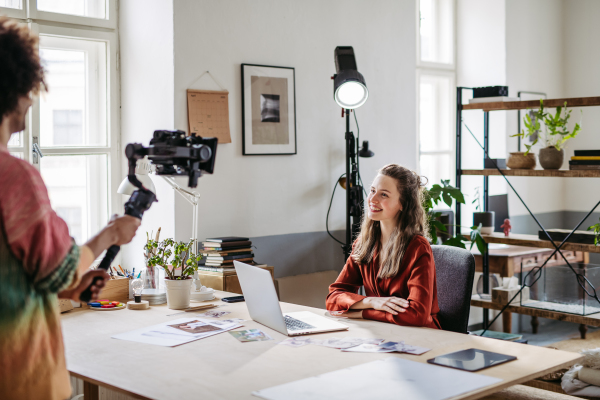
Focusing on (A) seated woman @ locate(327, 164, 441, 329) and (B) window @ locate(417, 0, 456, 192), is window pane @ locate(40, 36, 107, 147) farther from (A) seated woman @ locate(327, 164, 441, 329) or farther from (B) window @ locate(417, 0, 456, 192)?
(B) window @ locate(417, 0, 456, 192)

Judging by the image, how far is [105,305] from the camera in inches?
104

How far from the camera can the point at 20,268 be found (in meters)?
1.16

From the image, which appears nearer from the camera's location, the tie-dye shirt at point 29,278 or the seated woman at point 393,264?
the tie-dye shirt at point 29,278

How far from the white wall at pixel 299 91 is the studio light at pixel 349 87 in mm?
451

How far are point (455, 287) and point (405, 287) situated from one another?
0.19 metres

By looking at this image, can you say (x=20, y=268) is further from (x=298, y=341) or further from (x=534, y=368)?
(x=534, y=368)

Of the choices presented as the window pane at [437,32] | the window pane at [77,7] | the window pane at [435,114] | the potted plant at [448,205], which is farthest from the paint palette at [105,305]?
the window pane at [437,32]

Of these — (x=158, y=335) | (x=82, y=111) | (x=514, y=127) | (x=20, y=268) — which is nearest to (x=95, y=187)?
(x=82, y=111)

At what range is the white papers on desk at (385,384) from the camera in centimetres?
153

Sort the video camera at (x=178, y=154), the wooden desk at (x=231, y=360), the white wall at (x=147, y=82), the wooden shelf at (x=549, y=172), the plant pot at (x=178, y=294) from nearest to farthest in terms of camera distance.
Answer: the video camera at (x=178, y=154) → the wooden desk at (x=231, y=360) → the plant pot at (x=178, y=294) → the wooden shelf at (x=549, y=172) → the white wall at (x=147, y=82)

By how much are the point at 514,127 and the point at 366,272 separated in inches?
126

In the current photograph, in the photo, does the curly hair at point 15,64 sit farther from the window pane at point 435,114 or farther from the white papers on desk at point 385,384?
the window pane at point 435,114

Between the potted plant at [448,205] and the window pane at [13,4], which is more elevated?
the window pane at [13,4]

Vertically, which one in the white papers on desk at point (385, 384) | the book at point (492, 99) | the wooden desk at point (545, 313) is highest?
the book at point (492, 99)
